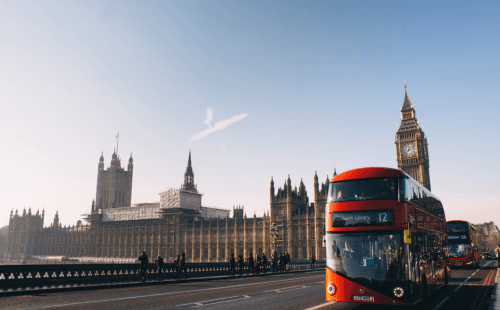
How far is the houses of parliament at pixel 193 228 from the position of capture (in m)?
79.1

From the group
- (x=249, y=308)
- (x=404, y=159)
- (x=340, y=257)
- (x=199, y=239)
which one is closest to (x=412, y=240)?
(x=340, y=257)

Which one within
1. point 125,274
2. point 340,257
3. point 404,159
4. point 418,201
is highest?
point 404,159

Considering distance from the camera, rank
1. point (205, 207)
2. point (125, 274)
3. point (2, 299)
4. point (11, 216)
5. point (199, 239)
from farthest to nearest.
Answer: point (11, 216) < point (205, 207) < point (199, 239) < point (125, 274) < point (2, 299)

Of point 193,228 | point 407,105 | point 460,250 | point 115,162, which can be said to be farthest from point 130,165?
point 460,250

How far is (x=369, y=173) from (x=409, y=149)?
9930 centimetres

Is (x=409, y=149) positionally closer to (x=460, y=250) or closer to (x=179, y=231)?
(x=179, y=231)

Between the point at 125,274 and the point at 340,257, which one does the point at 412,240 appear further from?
the point at 125,274

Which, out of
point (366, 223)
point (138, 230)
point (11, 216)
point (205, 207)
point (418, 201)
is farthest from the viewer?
point (11, 216)

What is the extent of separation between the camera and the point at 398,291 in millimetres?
10477

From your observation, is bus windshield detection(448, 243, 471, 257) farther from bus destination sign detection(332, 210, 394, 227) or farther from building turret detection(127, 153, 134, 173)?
building turret detection(127, 153, 134, 173)

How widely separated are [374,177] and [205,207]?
370ft

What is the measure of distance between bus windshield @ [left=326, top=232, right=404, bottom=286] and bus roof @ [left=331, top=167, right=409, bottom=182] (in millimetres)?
1884

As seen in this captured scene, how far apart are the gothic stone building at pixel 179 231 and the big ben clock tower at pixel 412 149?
34298mm

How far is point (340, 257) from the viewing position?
11.1 meters
